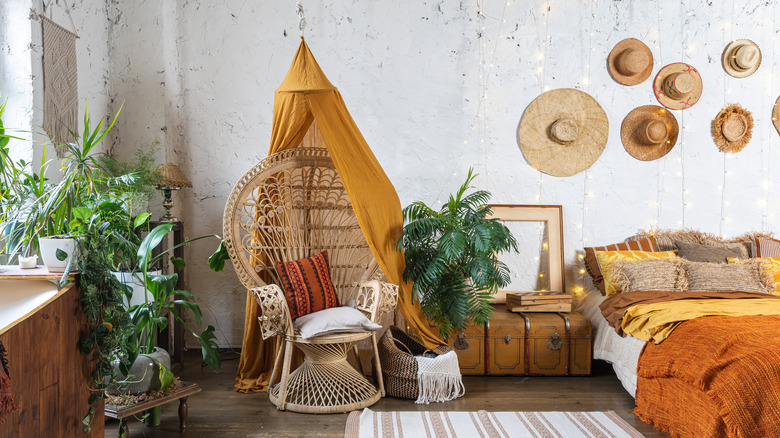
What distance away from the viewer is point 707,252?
3.74 metres

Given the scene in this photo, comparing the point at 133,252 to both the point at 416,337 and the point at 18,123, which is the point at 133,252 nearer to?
the point at 18,123

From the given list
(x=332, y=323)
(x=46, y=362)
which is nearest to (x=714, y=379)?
(x=332, y=323)

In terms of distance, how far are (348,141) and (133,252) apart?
1.28m

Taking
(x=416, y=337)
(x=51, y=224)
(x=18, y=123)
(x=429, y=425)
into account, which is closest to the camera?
(x=51, y=224)

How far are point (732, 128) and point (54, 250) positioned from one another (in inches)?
171

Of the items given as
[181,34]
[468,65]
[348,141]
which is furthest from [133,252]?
[468,65]

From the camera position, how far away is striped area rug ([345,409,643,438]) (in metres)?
2.49

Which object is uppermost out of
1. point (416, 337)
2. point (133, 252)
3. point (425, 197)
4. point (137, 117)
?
point (137, 117)

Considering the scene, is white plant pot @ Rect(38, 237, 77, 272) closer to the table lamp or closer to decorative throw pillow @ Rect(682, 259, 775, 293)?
the table lamp

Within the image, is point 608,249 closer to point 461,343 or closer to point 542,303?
point 542,303

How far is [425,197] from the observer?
4.01 m

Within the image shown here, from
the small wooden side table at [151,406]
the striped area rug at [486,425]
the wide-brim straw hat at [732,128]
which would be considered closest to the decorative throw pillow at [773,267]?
the wide-brim straw hat at [732,128]

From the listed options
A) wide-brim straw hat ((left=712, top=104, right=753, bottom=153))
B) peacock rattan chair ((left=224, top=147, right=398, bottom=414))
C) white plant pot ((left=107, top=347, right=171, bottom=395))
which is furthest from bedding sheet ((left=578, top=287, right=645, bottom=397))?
white plant pot ((left=107, top=347, right=171, bottom=395))

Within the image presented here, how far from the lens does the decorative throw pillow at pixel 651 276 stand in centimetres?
343
